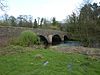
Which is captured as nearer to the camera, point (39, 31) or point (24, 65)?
point (24, 65)

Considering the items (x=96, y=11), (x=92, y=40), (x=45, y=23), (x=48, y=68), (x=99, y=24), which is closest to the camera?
(x=48, y=68)

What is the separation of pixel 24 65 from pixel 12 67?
2.57 ft

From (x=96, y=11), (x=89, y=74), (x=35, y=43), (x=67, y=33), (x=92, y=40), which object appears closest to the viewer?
(x=89, y=74)

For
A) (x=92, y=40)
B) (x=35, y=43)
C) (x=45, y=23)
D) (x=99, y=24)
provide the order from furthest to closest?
(x=45, y=23) → (x=99, y=24) → (x=92, y=40) → (x=35, y=43)

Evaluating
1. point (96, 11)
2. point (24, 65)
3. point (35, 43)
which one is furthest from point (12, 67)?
point (96, 11)

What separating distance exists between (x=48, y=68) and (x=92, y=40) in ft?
73.5

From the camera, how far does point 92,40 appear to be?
31078 millimetres

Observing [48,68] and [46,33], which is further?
[46,33]

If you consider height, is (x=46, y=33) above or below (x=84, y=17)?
below

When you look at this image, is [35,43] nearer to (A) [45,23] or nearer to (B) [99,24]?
(B) [99,24]

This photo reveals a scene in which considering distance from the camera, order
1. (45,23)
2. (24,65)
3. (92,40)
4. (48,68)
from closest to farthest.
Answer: (48,68)
(24,65)
(92,40)
(45,23)

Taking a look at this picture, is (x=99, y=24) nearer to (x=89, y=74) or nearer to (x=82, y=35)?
(x=82, y=35)

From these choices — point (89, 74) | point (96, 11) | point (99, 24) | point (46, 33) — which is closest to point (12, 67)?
point (89, 74)

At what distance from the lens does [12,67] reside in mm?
10180
